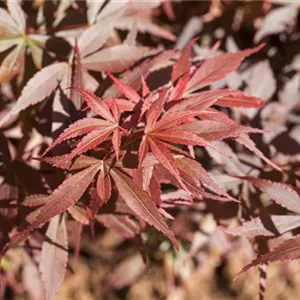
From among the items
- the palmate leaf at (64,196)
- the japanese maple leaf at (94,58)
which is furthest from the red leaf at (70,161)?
the japanese maple leaf at (94,58)

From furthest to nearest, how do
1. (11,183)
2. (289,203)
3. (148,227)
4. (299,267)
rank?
1. (299,267)
2. (148,227)
3. (11,183)
4. (289,203)

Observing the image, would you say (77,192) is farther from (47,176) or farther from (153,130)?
(47,176)

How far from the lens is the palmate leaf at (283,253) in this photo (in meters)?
0.91

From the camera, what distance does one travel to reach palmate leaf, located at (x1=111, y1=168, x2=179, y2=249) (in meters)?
0.85

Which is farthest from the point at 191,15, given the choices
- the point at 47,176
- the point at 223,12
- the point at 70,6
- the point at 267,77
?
the point at 47,176

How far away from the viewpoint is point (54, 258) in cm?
110

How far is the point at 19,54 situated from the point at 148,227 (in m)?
0.64

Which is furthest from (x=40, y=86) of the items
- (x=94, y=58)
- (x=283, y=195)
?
(x=283, y=195)

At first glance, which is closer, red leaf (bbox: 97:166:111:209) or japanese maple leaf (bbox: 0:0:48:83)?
red leaf (bbox: 97:166:111:209)

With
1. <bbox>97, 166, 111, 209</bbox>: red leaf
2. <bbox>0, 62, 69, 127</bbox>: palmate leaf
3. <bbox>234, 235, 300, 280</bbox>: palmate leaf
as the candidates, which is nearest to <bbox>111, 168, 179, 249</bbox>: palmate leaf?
<bbox>97, 166, 111, 209</bbox>: red leaf

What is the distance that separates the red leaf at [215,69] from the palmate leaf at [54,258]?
0.46 metres

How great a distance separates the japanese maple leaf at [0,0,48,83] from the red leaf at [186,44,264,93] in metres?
0.42

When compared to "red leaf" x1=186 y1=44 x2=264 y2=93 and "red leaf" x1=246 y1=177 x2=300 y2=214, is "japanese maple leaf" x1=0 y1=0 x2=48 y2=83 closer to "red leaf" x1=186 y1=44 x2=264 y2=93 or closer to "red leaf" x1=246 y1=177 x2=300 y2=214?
"red leaf" x1=186 y1=44 x2=264 y2=93

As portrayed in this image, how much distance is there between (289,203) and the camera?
1.07 m
